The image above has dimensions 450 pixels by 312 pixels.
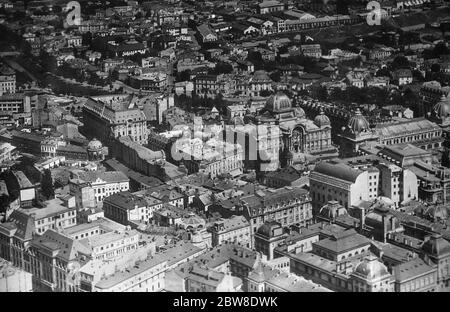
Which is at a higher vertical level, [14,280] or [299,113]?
[299,113]

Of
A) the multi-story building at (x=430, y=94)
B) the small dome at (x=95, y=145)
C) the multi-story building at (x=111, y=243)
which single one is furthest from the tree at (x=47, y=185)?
the multi-story building at (x=430, y=94)

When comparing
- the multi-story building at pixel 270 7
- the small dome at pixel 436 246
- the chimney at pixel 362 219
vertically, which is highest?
the multi-story building at pixel 270 7

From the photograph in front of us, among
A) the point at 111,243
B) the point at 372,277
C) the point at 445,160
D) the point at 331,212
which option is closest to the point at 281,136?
the point at 445,160

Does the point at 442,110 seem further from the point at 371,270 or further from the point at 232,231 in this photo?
the point at 371,270

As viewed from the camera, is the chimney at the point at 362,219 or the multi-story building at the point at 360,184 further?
the multi-story building at the point at 360,184

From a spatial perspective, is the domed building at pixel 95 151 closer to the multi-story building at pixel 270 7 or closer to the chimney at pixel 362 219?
the chimney at pixel 362 219

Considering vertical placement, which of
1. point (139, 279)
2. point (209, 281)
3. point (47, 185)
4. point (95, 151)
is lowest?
point (47, 185)

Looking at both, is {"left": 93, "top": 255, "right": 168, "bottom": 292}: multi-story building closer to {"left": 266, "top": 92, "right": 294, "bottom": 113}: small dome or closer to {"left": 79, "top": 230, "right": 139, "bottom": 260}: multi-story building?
{"left": 79, "top": 230, "right": 139, "bottom": 260}: multi-story building

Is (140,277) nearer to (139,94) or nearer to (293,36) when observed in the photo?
(139,94)
